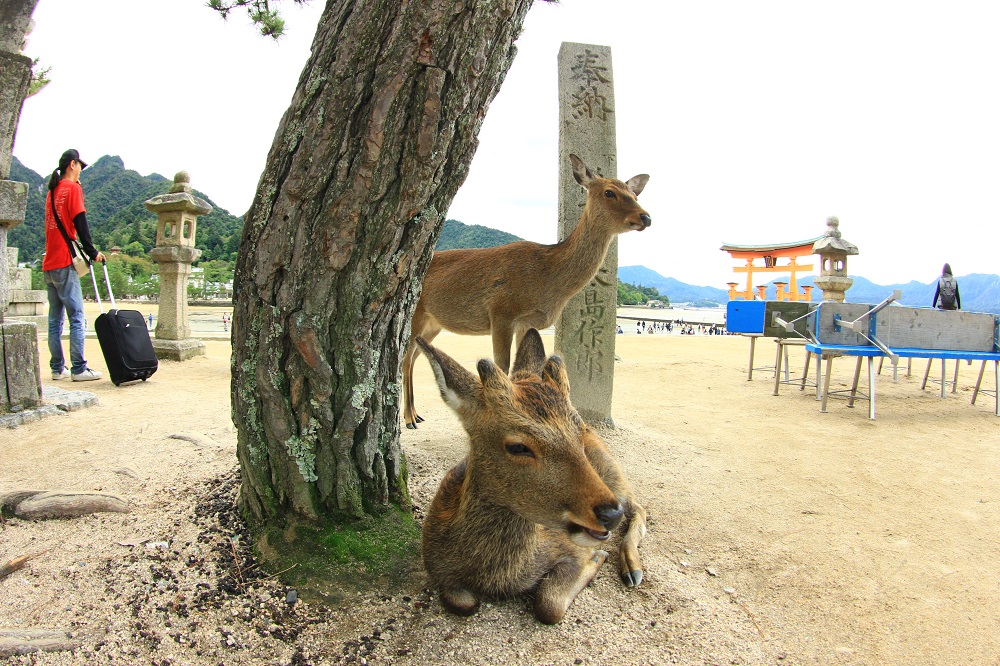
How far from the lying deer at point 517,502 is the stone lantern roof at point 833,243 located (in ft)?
43.3

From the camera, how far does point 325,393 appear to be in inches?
97.3

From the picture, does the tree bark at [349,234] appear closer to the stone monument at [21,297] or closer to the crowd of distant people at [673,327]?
the stone monument at [21,297]

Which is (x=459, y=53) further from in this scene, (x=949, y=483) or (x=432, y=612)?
(x=949, y=483)

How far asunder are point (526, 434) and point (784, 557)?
2.01 metres

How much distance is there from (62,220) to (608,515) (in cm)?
732

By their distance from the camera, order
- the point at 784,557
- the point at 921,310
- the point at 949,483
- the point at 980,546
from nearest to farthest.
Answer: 1. the point at 784,557
2. the point at 980,546
3. the point at 949,483
4. the point at 921,310

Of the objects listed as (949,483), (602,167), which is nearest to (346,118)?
(602,167)

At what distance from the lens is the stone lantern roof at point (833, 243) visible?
43.3ft

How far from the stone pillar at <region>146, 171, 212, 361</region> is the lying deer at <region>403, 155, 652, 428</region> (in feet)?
22.2

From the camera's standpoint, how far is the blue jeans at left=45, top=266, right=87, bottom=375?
265 inches

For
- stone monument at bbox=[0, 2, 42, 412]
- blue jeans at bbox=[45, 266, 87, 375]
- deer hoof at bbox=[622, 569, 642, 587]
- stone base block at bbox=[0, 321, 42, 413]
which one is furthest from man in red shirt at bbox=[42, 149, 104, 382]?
deer hoof at bbox=[622, 569, 642, 587]

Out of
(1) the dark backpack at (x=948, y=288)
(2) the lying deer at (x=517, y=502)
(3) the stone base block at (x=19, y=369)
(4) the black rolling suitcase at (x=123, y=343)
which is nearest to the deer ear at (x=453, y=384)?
(2) the lying deer at (x=517, y=502)

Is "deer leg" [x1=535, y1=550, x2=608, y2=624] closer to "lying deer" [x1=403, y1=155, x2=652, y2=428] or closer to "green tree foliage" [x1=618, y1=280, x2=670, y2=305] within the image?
"lying deer" [x1=403, y1=155, x2=652, y2=428]

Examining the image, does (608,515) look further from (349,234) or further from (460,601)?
(349,234)
